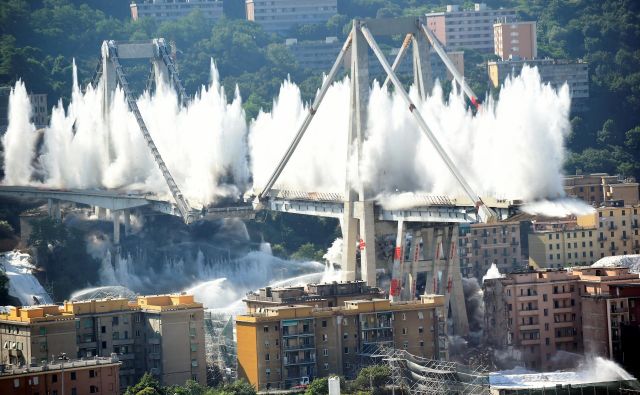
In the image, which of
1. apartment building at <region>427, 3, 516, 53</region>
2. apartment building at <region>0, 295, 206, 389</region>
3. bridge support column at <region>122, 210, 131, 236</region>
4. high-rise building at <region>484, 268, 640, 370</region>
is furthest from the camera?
apartment building at <region>427, 3, 516, 53</region>

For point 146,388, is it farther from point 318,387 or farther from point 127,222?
point 127,222

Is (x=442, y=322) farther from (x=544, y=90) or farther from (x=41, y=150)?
(x=41, y=150)

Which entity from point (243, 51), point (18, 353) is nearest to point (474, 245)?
point (18, 353)

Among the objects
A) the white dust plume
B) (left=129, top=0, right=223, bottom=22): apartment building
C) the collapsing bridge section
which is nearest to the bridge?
the white dust plume

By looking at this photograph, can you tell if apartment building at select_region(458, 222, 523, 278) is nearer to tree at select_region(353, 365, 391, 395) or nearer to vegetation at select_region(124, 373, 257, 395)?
tree at select_region(353, 365, 391, 395)

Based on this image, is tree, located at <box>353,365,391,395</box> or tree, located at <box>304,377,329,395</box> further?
tree, located at <box>353,365,391,395</box>

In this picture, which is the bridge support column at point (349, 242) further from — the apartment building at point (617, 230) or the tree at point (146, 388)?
the tree at point (146, 388)

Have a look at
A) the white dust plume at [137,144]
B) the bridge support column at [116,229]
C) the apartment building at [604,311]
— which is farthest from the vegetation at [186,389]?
the bridge support column at [116,229]

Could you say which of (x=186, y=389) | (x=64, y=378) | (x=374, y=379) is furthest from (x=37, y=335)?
(x=374, y=379)
